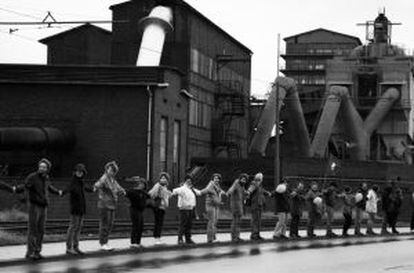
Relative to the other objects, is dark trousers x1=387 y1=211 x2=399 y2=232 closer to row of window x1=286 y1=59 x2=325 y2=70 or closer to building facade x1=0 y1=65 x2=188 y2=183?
building facade x1=0 y1=65 x2=188 y2=183

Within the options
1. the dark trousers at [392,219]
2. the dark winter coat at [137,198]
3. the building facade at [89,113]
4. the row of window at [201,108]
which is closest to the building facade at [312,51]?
the row of window at [201,108]

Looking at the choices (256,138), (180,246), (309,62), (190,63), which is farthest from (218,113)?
(309,62)

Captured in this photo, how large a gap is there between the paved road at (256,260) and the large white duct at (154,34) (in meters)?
30.5

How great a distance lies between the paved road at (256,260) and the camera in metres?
15.4

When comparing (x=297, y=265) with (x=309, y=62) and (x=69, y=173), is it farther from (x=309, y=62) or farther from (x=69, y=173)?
(x=309, y=62)

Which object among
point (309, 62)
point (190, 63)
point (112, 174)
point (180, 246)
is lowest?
point (180, 246)

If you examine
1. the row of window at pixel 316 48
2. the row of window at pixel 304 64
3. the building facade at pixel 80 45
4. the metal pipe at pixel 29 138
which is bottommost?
the metal pipe at pixel 29 138

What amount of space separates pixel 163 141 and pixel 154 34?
9964 mm

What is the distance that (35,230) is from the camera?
55.4 feet

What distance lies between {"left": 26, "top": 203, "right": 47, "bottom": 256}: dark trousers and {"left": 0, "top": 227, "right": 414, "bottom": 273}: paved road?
57 centimetres

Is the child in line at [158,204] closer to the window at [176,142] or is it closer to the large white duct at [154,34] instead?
the window at [176,142]

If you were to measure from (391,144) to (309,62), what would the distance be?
44.7 meters

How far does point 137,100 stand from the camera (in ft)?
148

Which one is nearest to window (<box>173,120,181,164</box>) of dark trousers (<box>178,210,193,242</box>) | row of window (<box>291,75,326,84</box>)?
dark trousers (<box>178,210,193,242</box>)
